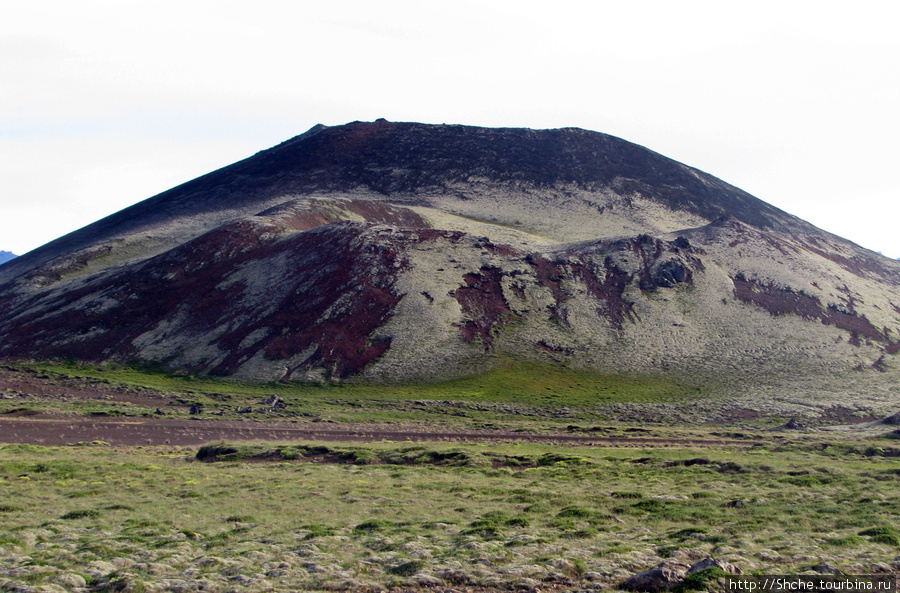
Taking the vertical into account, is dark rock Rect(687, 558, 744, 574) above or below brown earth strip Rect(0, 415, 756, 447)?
above

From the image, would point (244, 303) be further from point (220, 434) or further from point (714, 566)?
point (714, 566)

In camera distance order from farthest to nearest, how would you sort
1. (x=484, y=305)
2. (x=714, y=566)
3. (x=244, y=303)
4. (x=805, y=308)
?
(x=805, y=308) → (x=484, y=305) → (x=244, y=303) → (x=714, y=566)

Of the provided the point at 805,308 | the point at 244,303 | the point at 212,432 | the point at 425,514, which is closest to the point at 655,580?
the point at 425,514

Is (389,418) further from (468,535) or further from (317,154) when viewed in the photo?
(317,154)

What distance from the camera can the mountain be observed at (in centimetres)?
7531

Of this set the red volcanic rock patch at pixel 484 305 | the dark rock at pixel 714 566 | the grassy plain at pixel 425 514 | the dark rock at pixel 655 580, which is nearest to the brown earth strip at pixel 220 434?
the grassy plain at pixel 425 514

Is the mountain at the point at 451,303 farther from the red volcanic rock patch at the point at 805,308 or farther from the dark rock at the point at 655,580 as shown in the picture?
the dark rock at the point at 655,580

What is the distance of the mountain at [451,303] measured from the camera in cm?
7531

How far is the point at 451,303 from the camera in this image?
82688 mm

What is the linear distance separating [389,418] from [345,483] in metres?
29.6

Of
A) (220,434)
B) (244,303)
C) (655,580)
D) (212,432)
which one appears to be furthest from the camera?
(244,303)

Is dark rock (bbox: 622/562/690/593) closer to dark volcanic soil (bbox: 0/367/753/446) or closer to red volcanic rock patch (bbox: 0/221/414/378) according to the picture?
dark volcanic soil (bbox: 0/367/753/446)

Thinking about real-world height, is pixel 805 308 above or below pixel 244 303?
above

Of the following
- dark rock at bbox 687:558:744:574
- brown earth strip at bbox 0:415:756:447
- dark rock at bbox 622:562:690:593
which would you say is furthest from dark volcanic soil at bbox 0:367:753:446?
dark rock at bbox 622:562:690:593
